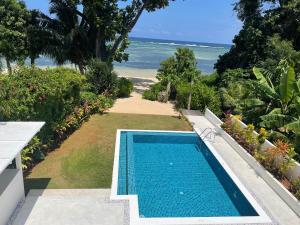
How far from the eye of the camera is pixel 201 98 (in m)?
18.4

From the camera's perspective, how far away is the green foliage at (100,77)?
1972 cm

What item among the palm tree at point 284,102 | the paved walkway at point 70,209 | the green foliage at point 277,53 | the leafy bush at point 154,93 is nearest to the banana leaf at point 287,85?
the palm tree at point 284,102

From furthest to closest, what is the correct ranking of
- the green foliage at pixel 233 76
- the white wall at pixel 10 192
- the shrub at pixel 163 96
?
the shrub at pixel 163 96 < the green foliage at pixel 233 76 < the white wall at pixel 10 192

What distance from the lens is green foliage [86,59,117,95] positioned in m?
19.7

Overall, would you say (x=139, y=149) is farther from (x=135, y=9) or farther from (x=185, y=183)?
(x=135, y=9)

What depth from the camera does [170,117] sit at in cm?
1756

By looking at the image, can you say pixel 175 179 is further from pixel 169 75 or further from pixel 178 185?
pixel 169 75

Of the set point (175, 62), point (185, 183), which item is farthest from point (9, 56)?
point (185, 183)

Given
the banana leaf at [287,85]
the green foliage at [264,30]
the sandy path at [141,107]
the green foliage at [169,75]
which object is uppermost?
the green foliage at [264,30]

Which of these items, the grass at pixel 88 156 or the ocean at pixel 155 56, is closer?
the grass at pixel 88 156

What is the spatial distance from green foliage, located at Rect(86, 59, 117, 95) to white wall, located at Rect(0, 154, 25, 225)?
1166 cm

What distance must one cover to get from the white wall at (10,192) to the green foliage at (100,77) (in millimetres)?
11661

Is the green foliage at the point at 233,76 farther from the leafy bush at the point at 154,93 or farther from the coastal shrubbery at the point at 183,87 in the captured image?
the leafy bush at the point at 154,93

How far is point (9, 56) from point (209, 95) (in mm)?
15271
